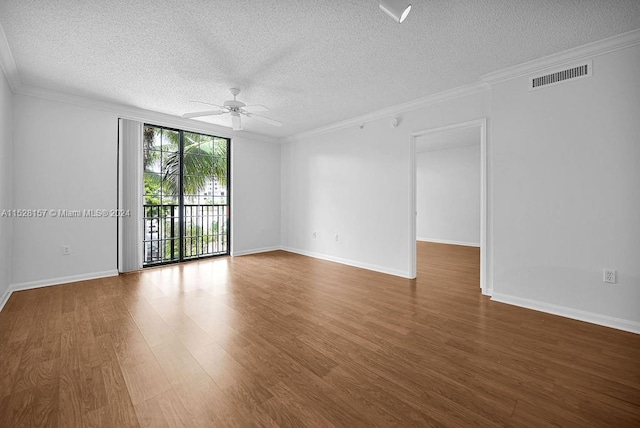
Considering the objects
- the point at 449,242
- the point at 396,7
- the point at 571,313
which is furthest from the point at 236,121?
the point at 449,242

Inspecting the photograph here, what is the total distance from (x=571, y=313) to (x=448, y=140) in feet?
16.7

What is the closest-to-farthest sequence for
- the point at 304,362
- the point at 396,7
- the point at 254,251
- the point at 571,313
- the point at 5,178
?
the point at 396,7
the point at 304,362
the point at 571,313
the point at 5,178
the point at 254,251

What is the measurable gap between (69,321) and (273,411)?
256cm

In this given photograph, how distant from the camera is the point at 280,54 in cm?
288

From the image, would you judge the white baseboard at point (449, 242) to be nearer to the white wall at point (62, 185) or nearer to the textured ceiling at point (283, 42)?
the textured ceiling at point (283, 42)

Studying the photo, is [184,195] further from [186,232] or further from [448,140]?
[448,140]

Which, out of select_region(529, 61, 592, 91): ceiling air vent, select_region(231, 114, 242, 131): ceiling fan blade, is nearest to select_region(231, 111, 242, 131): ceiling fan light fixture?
select_region(231, 114, 242, 131): ceiling fan blade

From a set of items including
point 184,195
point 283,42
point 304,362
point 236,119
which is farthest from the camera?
point 184,195

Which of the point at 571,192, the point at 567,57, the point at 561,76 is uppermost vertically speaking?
the point at 567,57

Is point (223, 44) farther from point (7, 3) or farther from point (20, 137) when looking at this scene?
point (20, 137)

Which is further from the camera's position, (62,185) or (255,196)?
(255,196)

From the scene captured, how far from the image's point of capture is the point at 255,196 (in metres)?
6.45

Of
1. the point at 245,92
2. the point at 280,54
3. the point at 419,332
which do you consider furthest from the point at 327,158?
the point at 419,332

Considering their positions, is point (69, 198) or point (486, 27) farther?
point (69, 198)
